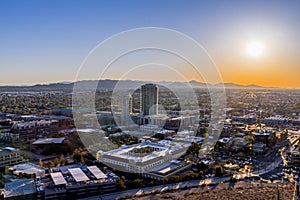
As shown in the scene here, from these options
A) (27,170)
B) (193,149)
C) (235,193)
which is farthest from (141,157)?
(27,170)

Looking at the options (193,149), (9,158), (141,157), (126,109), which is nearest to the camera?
(141,157)

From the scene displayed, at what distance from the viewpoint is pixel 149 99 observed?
9.89m

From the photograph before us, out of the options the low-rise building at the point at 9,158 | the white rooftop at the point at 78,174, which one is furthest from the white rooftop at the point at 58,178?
the low-rise building at the point at 9,158

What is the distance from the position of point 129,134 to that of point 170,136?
40.7 inches

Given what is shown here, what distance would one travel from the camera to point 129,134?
760 centimetres

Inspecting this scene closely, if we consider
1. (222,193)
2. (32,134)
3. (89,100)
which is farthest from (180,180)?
(89,100)

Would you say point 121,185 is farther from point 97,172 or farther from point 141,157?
point 141,157

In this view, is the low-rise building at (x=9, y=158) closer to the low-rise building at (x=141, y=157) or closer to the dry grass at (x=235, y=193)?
the low-rise building at (x=141, y=157)

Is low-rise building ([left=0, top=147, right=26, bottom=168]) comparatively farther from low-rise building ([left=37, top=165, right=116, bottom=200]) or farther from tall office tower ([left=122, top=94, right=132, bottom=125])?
tall office tower ([left=122, top=94, right=132, bottom=125])

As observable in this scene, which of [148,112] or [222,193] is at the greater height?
[148,112]

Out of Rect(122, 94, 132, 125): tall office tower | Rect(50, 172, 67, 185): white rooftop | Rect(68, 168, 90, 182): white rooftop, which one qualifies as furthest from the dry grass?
Rect(122, 94, 132, 125): tall office tower

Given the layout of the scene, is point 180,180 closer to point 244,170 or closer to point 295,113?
point 244,170

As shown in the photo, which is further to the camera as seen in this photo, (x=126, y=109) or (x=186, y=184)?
(x=126, y=109)

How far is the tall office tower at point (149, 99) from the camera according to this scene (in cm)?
954
